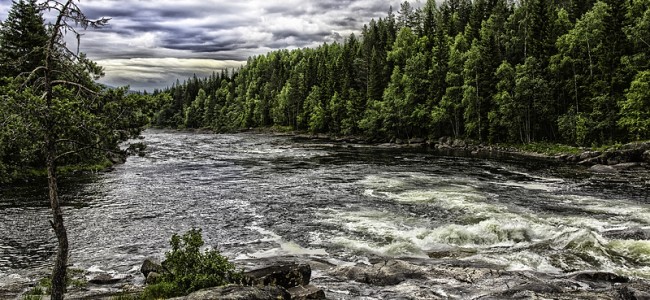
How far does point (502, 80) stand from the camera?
77.6 m

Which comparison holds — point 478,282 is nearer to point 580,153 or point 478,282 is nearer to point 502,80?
point 580,153

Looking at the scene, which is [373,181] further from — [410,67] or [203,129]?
[203,129]

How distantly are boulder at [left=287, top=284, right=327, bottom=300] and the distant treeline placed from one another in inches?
2256

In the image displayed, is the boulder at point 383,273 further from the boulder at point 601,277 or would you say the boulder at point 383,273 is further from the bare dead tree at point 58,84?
the bare dead tree at point 58,84

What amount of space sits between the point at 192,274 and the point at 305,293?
340 cm

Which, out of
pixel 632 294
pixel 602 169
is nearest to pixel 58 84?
pixel 632 294

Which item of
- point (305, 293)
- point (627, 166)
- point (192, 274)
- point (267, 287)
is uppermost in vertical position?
point (192, 274)

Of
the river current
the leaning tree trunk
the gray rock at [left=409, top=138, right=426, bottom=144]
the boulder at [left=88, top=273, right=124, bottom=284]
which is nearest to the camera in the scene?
the leaning tree trunk

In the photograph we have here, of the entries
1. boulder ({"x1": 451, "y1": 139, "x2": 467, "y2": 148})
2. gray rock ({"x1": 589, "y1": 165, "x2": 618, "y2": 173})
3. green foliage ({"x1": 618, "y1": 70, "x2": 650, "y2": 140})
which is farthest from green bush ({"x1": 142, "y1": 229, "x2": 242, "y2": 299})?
boulder ({"x1": 451, "y1": 139, "x2": 467, "y2": 148})

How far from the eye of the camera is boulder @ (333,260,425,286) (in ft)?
50.2

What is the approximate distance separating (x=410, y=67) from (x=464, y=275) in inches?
3407

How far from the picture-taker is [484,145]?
7738 centimetres

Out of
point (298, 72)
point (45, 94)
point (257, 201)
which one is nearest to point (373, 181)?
point (257, 201)

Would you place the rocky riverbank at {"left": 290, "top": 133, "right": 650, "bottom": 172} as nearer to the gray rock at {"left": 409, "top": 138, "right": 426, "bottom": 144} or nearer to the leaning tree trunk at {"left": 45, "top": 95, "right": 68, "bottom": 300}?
the gray rock at {"left": 409, "top": 138, "right": 426, "bottom": 144}
